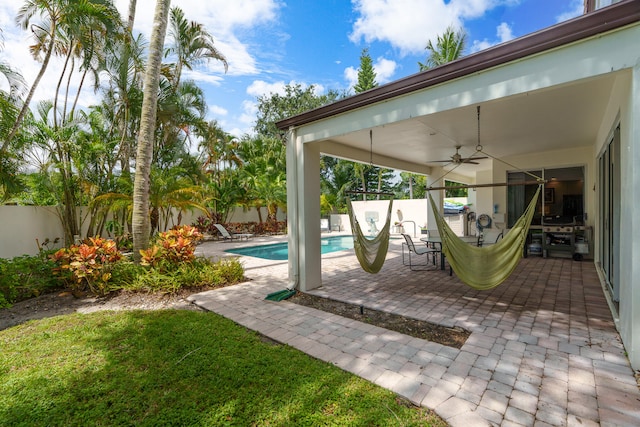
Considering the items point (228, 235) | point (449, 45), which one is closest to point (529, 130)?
point (228, 235)

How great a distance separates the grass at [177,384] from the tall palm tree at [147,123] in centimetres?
252

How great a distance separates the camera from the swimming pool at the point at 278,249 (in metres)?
10.9

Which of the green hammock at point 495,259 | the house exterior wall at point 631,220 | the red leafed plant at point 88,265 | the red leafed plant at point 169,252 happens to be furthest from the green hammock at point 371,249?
the red leafed plant at point 88,265

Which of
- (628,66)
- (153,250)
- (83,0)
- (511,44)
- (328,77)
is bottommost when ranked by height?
(153,250)

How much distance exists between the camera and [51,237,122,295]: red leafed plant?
5.22 metres

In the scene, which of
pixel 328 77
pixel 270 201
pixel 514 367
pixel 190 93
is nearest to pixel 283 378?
pixel 514 367

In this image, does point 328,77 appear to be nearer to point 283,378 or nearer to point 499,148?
point 499,148

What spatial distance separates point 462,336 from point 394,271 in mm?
3615

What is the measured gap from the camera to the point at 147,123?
5852mm

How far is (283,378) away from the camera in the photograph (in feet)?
8.82

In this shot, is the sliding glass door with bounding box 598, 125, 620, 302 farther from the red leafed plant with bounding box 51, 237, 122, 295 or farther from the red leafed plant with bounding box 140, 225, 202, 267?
the red leafed plant with bounding box 51, 237, 122, 295

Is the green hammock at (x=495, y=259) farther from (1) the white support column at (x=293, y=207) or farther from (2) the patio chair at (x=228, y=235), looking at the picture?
(2) the patio chair at (x=228, y=235)

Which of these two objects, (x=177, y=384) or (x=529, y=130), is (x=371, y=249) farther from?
(x=529, y=130)

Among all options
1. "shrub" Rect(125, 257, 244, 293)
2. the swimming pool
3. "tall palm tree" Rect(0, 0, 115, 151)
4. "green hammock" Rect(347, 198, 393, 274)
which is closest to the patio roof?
"green hammock" Rect(347, 198, 393, 274)
